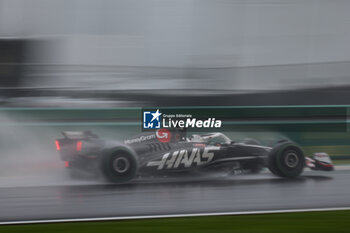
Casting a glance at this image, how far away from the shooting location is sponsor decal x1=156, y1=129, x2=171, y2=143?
627 centimetres

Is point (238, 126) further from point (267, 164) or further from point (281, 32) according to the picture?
point (281, 32)

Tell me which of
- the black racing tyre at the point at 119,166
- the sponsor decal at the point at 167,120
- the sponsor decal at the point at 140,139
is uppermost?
the sponsor decal at the point at 167,120

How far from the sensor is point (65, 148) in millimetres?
6199

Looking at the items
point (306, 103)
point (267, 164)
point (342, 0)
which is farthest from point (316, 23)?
point (267, 164)

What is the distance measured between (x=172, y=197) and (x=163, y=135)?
2.80 feet

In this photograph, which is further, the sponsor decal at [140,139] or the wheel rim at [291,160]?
the wheel rim at [291,160]

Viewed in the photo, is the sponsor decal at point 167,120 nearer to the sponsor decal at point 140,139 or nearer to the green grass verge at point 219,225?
the sponsor decal at point 140,139

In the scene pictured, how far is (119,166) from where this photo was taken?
20.4ft

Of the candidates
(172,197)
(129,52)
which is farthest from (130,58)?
(172,197)

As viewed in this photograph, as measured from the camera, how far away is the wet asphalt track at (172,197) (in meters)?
5.20

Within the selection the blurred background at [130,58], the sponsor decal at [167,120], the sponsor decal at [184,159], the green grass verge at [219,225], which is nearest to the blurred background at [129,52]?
the blurred background at [130,58]

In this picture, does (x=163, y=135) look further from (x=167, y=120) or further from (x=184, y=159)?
(x=184, y=159)

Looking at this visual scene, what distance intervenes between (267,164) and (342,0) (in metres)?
2.46

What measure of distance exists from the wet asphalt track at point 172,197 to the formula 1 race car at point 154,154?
0.19 metres
